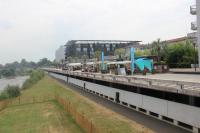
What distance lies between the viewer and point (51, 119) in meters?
29.3

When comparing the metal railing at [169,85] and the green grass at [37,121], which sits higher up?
the metal railing at [169,85]

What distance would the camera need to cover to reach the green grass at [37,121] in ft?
80.8

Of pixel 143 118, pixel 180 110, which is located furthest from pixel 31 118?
pixel 180 110

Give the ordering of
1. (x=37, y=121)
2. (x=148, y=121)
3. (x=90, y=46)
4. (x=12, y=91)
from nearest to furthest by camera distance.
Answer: (x=148, y=121)
(x=37, y=121)
(x=12, y=91)
(x=90, y=46)

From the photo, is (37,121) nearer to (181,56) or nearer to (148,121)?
(148,121)

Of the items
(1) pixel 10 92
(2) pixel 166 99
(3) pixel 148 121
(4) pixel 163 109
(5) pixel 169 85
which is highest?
(5) pixel 169 85

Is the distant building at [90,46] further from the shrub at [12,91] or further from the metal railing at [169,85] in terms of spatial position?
the metal railing at [169,85]

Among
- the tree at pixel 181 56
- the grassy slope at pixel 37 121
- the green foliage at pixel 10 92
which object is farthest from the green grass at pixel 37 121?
the tree at pixel 181 56

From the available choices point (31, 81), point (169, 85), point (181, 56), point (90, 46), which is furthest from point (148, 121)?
point (90, 46)

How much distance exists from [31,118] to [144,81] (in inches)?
517

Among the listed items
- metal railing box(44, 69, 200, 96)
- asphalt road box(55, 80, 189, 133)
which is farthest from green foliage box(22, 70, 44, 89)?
metal railing box(44, 69, 200, 96)

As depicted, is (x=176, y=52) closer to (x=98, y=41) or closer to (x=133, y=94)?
(x=133, y=94)

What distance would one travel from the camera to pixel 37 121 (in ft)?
95.6

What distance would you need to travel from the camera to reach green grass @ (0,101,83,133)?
24.6m
